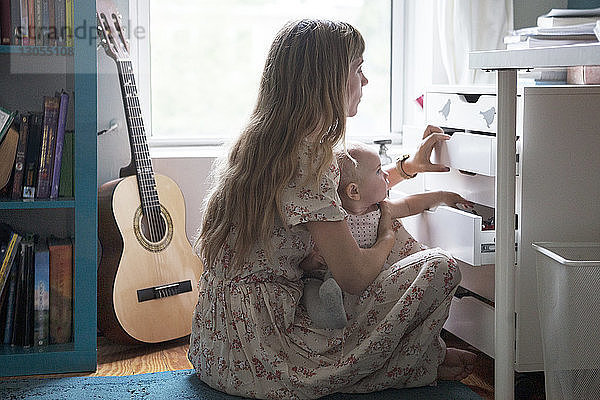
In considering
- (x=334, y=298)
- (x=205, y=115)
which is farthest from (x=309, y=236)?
(x=205, y=115)

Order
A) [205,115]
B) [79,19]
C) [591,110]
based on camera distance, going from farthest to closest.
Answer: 1. [205,115]
2. [79,19]
3. [591,110]

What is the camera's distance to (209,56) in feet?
9.36

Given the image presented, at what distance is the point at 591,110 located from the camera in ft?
5.77

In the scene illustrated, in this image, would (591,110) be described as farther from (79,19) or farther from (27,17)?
(27,17)

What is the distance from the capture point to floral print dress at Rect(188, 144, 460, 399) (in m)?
1.81

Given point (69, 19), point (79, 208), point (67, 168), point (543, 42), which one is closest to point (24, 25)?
point (69, 19)

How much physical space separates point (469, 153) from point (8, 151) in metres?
1.13

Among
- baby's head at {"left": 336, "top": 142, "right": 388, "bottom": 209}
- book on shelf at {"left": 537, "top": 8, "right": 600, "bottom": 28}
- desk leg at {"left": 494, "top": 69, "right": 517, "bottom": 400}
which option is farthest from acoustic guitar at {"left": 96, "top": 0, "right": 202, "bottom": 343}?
book on shelf at {"left": 537, "top": 8, "right": 600, "bottom": 28}

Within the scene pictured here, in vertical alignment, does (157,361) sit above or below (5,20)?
below

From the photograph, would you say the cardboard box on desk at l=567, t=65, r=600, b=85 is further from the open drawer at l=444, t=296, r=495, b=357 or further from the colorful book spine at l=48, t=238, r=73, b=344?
the colorful book spine at l=48, t=238, r=73, b=344

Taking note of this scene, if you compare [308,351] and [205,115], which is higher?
[205,115]

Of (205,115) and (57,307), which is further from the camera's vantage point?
(205,115)

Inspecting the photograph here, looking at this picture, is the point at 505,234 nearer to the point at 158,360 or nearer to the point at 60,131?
the point at 158,360

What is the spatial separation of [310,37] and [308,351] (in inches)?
26.9
